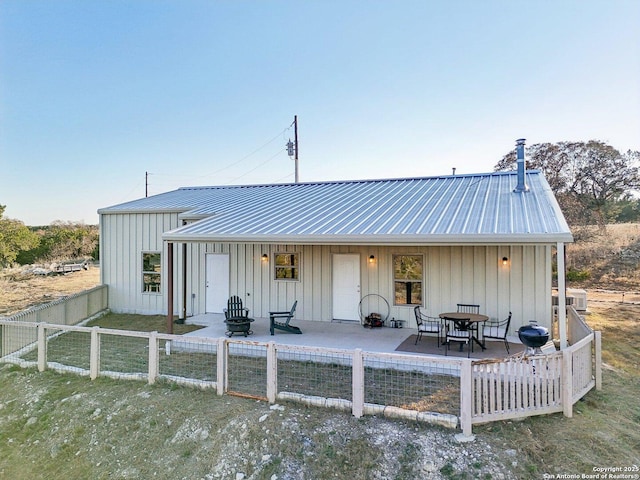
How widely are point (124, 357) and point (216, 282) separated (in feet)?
11.8

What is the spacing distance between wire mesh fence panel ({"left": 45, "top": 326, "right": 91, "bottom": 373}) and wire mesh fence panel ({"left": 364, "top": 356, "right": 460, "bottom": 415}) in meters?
4.69

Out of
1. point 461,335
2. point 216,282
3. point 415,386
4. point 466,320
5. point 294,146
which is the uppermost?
point 294,146

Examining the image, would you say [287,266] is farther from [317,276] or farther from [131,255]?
[131,255]

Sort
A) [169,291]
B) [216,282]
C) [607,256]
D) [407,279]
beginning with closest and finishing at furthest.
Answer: [169,291], [407,279], [216,282], [607,256]

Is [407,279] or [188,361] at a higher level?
[407,279]

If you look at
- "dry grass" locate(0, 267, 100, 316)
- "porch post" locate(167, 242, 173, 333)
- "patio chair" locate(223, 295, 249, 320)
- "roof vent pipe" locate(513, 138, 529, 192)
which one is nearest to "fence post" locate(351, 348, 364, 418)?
"patio chair" locate(223, 295, 249, 320)

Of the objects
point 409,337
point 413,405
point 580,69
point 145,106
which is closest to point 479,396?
point 413,405

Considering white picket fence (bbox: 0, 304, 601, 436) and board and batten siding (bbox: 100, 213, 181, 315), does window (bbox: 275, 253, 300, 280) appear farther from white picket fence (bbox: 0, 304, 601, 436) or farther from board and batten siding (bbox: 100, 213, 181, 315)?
board and batten siding (bbox: 100, 213, 181, 315)

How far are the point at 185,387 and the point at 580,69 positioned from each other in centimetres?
1509

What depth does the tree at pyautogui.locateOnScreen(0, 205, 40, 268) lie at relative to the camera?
2012 centimetres

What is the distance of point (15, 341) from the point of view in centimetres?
725

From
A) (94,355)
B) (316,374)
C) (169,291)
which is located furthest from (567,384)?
(169,291)

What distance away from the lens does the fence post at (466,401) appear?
4066 millimetres

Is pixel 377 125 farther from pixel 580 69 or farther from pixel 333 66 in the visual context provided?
pixel 580 69
